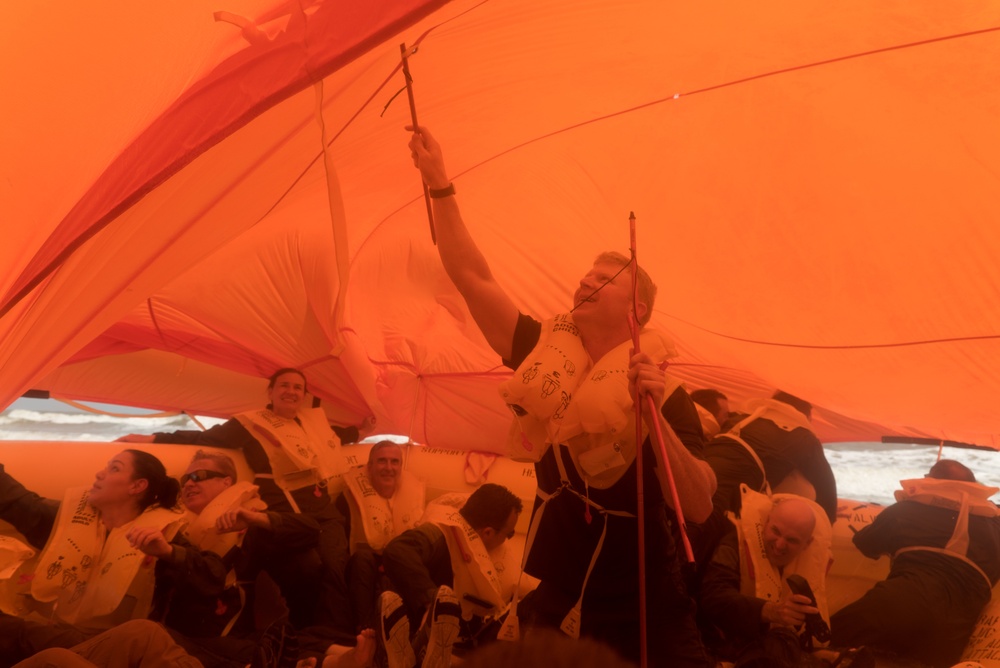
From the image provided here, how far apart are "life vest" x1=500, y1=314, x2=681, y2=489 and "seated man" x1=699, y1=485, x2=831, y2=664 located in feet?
3.91

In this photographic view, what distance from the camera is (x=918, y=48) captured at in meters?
2.81

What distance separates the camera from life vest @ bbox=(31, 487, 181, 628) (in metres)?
3.03

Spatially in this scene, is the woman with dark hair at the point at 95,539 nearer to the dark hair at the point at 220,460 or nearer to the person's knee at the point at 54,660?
the dark hair at the point at 220,460

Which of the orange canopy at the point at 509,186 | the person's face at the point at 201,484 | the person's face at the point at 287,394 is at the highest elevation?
the orange canopy at the point at 509,186

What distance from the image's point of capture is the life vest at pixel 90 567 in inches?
119

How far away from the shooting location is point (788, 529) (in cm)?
309

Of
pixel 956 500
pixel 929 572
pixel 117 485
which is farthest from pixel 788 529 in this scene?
pixel 117 485

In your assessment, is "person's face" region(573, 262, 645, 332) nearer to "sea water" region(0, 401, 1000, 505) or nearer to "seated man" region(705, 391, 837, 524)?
"seated man" region(705, 391, 837, 524)

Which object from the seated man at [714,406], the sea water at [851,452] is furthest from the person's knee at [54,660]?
the sea water at [851,452]

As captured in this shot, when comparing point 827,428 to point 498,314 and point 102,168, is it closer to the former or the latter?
point 498,314

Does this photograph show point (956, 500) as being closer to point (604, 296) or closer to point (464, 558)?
point (464, 558)

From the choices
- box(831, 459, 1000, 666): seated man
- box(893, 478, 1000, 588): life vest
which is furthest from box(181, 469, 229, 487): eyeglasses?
box(893, 478, 1000, 588): life vest

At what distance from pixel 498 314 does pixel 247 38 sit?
797 mm

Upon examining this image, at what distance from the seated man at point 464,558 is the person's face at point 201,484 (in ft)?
2.29
